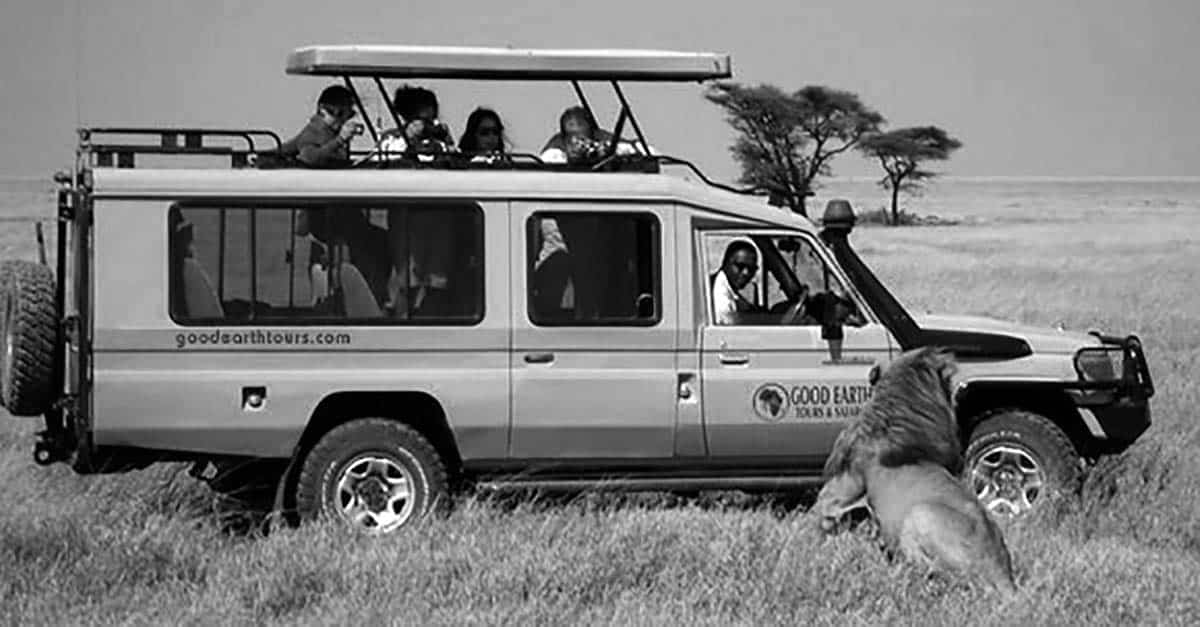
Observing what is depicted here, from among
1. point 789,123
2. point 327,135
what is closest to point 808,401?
point 327,135

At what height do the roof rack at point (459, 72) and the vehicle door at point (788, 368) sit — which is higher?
the roof rack at point (459, 72)

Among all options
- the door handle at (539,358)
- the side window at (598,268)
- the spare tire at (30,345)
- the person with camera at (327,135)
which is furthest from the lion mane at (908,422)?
the spare tire at (30,345)

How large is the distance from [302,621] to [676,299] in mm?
2621

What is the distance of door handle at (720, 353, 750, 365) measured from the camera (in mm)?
8961

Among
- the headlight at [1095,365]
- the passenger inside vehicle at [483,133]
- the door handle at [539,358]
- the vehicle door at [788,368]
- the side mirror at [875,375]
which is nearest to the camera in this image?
the side mirror at [875,375]

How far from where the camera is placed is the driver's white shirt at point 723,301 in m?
9.11

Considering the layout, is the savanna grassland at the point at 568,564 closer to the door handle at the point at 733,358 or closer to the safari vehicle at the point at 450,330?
the safari vehicle at the point at 450,330

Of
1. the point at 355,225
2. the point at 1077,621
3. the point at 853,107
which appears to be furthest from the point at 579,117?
the point at 853,107

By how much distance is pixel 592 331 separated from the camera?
889 centimetres

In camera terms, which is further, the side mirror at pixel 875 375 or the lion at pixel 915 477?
the side mirror at pixel 875 375

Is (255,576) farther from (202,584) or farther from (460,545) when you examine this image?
(460,545)

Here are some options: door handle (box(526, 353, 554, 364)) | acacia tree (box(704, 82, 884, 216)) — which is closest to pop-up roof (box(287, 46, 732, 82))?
door handle (box(526, 353, 554, 364))

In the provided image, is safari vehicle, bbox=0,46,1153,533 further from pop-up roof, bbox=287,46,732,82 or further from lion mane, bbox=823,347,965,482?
lion mane, bbox=823,347,965,482

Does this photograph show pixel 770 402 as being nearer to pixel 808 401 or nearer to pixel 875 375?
pixel 808 401
